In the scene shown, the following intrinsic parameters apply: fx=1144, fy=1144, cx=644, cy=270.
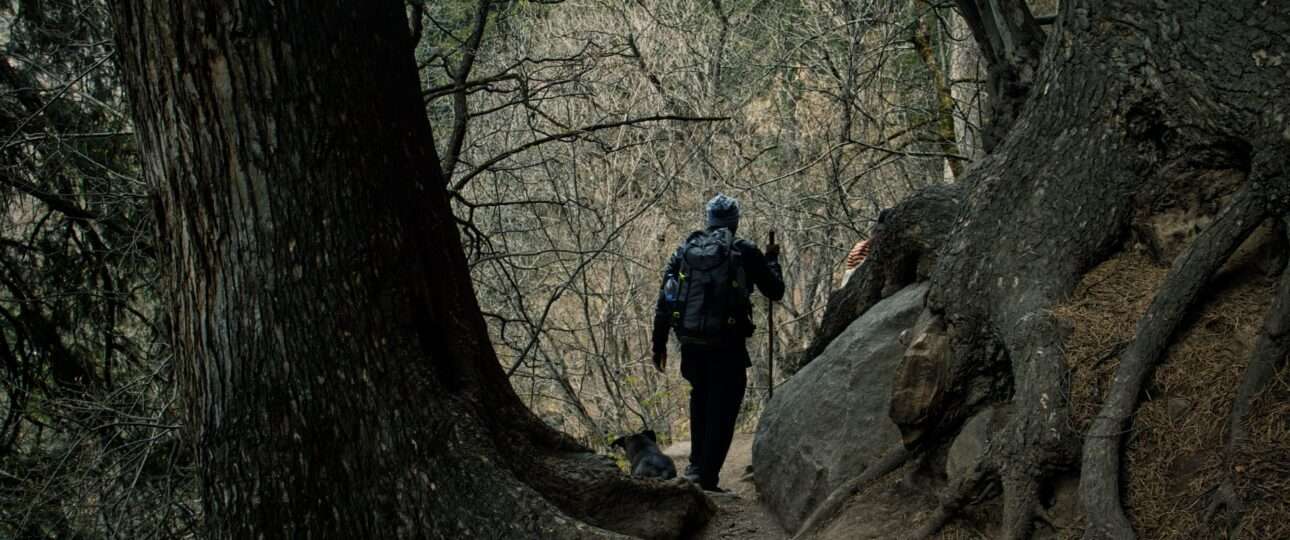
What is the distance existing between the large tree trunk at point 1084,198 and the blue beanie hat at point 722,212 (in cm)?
217

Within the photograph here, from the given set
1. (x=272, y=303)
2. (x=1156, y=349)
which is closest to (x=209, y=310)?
(x=272, y=303)

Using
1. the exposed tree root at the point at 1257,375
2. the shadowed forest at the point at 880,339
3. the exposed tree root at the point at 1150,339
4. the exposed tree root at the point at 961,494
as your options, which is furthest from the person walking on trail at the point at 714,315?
the exposed tree root at the point at 1257,375

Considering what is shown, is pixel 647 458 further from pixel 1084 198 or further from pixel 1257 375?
pixel 1257 375

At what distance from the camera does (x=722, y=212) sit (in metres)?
7.34

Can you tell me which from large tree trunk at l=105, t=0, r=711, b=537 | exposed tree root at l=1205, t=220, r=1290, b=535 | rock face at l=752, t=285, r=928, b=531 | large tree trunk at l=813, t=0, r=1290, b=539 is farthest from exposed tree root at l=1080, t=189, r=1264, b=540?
large tree trunk at l=105, t=0, r=711, b=537

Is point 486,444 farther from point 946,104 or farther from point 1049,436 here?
point 946,104

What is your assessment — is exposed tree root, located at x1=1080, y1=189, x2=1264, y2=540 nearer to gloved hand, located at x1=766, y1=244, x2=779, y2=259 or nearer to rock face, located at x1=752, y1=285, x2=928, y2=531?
rock face, located at x1=752, y1=285, x2=928, y2=531

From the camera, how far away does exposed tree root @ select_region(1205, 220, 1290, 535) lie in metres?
3.74

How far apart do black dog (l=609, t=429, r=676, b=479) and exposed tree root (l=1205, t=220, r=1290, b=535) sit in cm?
351

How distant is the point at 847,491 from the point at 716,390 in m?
2.06

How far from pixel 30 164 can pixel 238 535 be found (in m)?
4.84

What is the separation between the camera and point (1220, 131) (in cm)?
429

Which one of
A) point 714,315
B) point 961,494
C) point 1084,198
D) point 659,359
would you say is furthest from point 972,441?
point 659,359

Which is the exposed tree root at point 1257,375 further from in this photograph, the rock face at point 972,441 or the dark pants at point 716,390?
the dark pants at point 716,390
